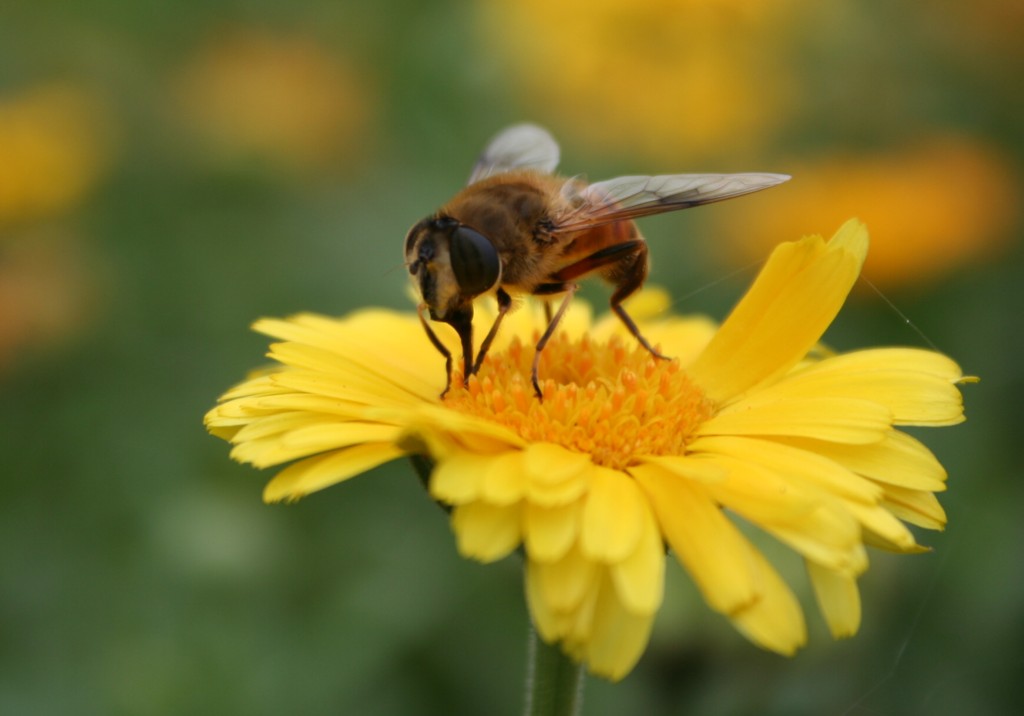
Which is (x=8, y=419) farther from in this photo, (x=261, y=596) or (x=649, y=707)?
(x=649, y=707)

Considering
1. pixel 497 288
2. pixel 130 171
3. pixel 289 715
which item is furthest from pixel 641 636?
pixel 130 171

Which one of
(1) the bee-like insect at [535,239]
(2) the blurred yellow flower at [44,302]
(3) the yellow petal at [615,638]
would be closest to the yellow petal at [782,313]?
(1) the bee-like insect at [535,239]

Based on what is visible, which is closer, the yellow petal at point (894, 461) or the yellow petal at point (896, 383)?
the yellow petal at point (894, 461)

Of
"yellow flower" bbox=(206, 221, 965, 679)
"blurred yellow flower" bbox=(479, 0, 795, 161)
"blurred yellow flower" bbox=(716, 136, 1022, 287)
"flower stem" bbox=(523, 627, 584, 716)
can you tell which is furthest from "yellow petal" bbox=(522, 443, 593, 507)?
"blurred yellow flower" bbox=(479, 0, 795, 161)

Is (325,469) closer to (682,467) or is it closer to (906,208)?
(682,467)

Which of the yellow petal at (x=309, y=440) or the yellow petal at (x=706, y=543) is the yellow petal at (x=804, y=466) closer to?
the yellow petal at (x=706, y=543)

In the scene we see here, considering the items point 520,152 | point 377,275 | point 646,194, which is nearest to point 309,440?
point 646,194

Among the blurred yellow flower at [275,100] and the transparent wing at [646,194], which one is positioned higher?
the blurred yellow flower at [275,100]
